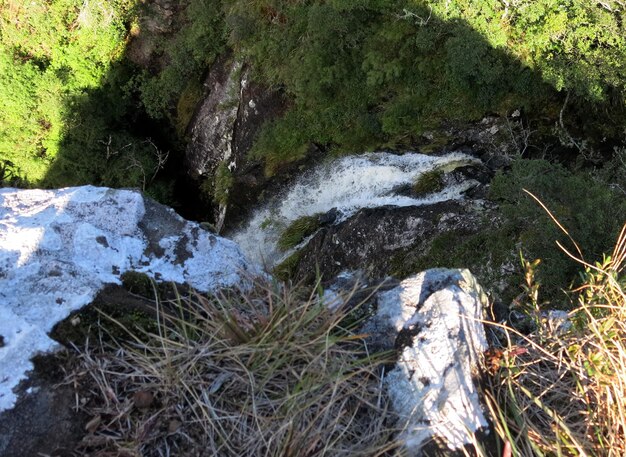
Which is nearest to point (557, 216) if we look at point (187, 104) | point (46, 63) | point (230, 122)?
point (230, 122)

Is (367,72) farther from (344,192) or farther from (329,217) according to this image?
(329,217)

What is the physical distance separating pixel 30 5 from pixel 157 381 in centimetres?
1193

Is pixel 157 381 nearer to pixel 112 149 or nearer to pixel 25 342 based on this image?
pixel 25 342

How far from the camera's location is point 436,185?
846 cm

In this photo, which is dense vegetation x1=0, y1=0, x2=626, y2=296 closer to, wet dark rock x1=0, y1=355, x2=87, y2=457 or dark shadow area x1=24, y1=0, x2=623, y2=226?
dark shadow area x1=24, y1=0, x2=623, y2=226

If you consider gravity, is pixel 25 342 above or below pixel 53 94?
below

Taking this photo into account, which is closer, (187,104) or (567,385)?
(567,385)

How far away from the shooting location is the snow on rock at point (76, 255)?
2.86 metres

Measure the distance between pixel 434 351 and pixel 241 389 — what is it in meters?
1.08

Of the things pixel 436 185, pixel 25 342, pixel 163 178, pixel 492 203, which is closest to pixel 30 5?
pixel 163 178

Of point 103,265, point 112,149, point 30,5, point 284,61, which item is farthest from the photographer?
point 112,149

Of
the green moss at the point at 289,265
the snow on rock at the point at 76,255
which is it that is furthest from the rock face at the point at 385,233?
the snow on rock at the point at 76,255

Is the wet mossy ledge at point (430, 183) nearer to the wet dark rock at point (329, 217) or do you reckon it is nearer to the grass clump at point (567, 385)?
the wet dark rock at point (329, 217)

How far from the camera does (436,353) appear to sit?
2926 mm
